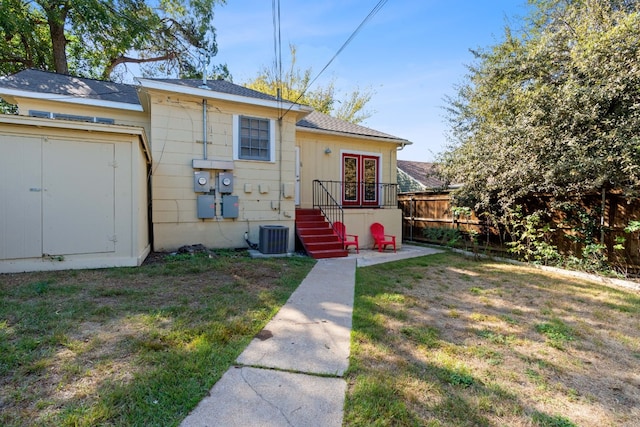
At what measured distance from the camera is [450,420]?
1.80 m

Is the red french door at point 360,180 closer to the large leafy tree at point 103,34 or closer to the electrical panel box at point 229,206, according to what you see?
the electrical panel box at point 229,206

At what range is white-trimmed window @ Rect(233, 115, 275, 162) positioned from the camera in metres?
7.20

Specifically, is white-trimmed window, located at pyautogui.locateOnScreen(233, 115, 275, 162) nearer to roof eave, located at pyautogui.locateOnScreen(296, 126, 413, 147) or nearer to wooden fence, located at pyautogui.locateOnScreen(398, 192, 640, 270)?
roof eave, located at pyautogui.locateOnScreen(296, 126, 413, 147)

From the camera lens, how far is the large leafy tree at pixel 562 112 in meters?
5.40

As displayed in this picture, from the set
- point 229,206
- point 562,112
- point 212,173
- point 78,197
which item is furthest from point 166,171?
point 562,112

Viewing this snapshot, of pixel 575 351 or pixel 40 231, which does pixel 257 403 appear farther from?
pixel 40 231

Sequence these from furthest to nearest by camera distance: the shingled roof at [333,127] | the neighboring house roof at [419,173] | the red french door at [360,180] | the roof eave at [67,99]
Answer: the neighboring house roof at [419,173] → the red french door at [360,180] → the shingled roof at [333,127] → the roof eave at [67,99]

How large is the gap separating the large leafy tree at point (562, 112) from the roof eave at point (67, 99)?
8.53 meters

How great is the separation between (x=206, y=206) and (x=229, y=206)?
19.7 inches

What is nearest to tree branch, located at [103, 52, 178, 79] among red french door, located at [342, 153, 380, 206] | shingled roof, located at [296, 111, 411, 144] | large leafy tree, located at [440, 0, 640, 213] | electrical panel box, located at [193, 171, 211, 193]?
shingled roof, located at [296, 111, 411, 144]

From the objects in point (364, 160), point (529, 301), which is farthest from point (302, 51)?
point (529, 301)

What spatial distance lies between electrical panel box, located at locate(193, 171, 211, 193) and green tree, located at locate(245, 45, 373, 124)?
44.0ft

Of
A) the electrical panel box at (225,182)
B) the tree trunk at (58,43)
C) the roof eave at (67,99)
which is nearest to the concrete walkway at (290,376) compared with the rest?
the electrical panel box at (225,182)

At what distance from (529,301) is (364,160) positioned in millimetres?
7042
